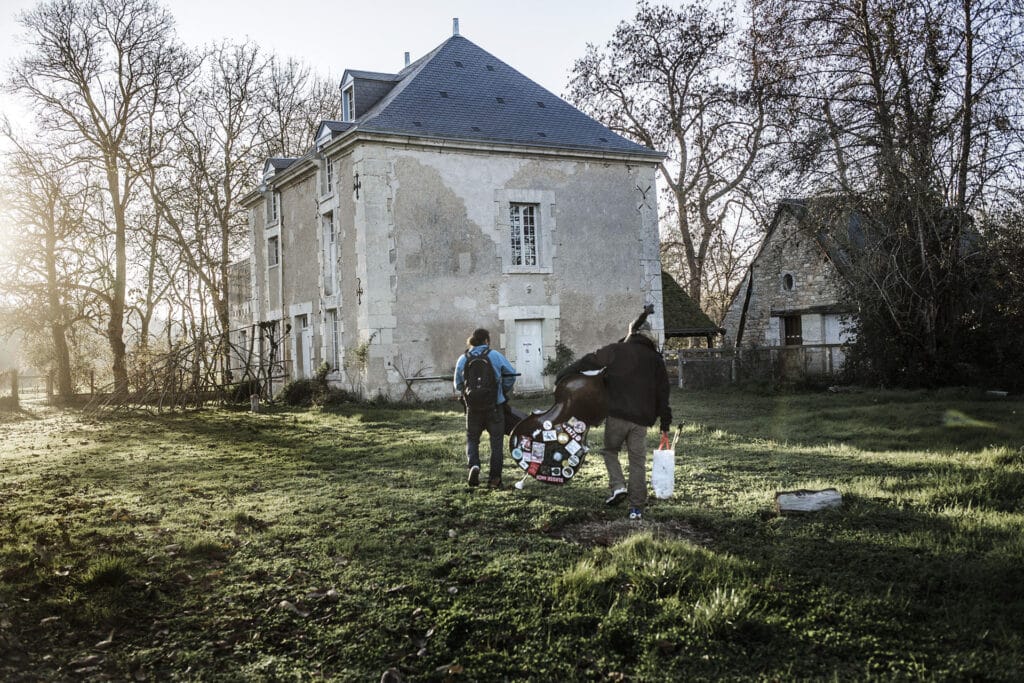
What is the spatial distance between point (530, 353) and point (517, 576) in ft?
56.4

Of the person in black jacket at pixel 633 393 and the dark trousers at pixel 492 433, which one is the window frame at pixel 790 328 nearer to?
the dark trousers at pixel 492 433

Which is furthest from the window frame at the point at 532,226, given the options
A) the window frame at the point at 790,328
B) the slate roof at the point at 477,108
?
the window frame at the point at 790,328

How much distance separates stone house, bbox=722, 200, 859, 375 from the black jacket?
15647 millimetres

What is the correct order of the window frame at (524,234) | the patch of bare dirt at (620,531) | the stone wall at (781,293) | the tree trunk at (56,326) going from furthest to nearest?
the stone wall at (781,293) → the tree trunk at (56,326) → the window frame at (524,234) → the patch of bare dirt at (620,531)

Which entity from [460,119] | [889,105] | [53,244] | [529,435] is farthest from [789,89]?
[53,244]

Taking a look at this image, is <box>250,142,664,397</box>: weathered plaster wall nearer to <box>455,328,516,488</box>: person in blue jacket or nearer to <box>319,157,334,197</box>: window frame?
<box>319,157,334,197</box>: window frame

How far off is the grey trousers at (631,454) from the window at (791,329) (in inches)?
1090

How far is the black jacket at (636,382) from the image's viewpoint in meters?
7.67

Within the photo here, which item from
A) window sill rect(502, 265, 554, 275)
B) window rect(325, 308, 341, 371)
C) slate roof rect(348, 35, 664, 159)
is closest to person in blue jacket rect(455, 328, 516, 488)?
slate roof rect(348, 35, 664, 159)

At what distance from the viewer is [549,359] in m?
23.0

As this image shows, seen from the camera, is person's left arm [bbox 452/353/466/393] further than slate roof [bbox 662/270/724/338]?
No

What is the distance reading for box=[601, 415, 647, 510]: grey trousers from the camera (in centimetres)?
748

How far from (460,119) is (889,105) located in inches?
412

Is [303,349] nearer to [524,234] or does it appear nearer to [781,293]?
[524,234]
